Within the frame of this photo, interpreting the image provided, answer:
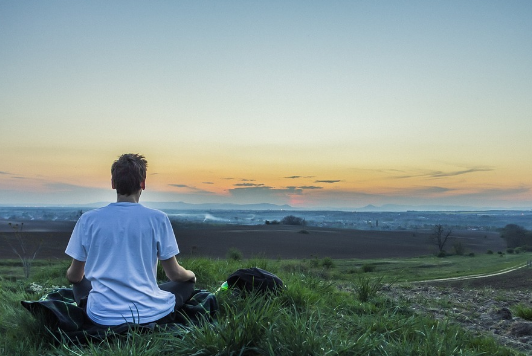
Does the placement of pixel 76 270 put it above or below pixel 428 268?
above

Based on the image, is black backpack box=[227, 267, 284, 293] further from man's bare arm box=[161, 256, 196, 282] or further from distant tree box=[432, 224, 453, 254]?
distant tree box=[432, 224, 453, 254]

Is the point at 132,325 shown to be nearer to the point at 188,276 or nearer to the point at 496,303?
the point at 188,276

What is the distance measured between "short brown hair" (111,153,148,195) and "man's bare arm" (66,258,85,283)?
77 centimetres

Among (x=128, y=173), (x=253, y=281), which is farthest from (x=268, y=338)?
(x=253, y=281)

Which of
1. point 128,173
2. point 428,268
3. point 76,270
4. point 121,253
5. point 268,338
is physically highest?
point 128,173

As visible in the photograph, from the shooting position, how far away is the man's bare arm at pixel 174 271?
399 cm

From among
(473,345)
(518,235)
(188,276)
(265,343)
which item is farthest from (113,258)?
(518,235)

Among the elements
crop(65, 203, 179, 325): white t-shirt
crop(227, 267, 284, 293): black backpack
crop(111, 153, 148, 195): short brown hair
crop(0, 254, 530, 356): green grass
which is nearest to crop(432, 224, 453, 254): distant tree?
crop(227, 267, 284, 293): black backpack

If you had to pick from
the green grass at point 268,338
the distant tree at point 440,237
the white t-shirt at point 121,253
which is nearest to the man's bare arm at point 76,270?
the white t-shirt at point 121,253

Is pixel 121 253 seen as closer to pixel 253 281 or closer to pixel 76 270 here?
pixel 76 270

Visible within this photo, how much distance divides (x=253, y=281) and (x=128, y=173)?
2.32 meters

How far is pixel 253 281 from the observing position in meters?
5.44

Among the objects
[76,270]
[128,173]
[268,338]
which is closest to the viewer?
[268,338]

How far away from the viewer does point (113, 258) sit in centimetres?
379
